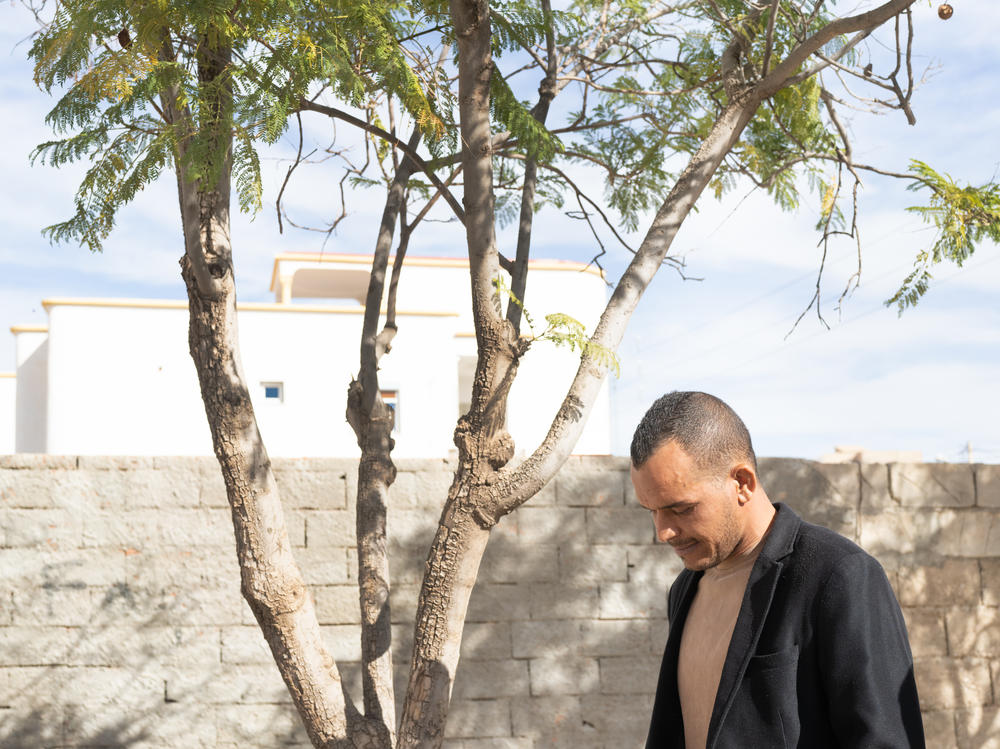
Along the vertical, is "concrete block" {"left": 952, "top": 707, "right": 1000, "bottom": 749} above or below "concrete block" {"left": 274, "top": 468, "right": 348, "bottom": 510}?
below

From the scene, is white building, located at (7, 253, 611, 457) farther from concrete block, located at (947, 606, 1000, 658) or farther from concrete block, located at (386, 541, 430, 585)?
concrete block, located at (947, 606, 1000, 658)

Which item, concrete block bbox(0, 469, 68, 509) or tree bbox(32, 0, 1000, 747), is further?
Result: concrete block bbox(0, 469, 68, 509)

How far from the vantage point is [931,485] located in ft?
20.1

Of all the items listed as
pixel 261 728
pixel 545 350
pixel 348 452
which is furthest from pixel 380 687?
pixel 545 350

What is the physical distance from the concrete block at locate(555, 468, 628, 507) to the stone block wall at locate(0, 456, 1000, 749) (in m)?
0.01

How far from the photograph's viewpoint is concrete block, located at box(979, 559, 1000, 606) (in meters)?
6.14

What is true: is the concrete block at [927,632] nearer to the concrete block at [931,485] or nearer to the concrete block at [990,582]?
the concrete block at [990,582]

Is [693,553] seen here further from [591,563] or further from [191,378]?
[191,378]

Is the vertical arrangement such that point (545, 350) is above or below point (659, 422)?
above

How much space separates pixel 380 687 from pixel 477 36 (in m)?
2.44

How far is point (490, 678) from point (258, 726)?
1.17m

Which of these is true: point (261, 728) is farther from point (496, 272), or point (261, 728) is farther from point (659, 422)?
point (659, 422)

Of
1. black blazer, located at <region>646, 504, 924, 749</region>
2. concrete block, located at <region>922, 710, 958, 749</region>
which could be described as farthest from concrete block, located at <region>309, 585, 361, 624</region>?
black blazer, located at <region>646, 504, 924, 749</region>

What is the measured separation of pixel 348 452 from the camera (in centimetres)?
1259
